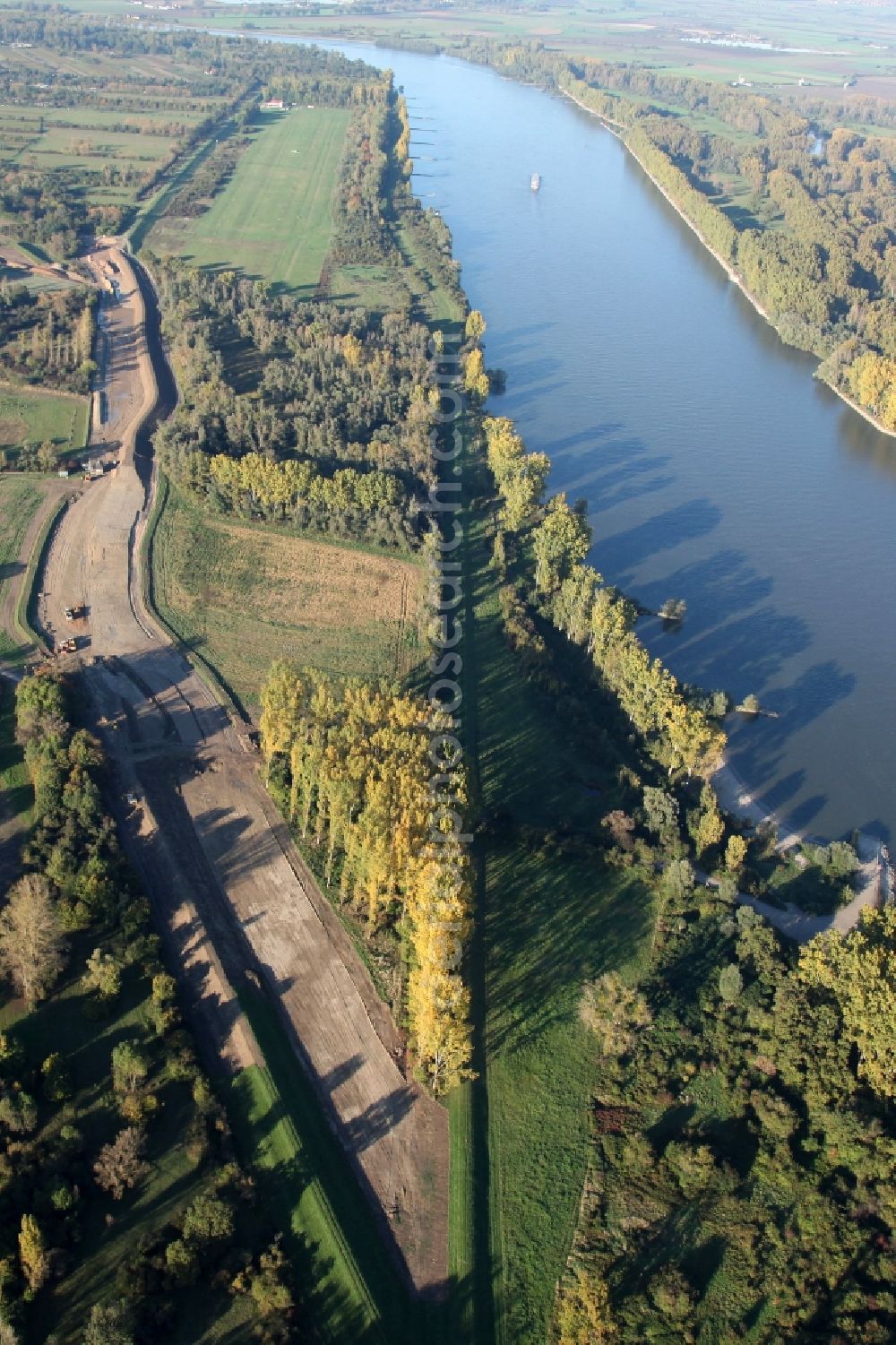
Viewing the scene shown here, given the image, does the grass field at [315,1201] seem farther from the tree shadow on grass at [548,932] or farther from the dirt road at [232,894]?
the tree shadow on grass at [548,932]

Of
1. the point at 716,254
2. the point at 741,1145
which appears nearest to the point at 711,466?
the point at 741,1145

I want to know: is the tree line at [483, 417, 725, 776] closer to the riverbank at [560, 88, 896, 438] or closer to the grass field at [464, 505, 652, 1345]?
the grass field at [464, 505, 652, 1345]

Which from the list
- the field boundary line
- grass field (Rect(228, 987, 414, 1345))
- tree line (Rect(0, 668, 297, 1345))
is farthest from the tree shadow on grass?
the field boundary line

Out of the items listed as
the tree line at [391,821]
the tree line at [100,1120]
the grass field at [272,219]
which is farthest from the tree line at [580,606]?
the grass field at [272,219]

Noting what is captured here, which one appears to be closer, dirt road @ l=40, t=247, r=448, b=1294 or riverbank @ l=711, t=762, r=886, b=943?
dirt road @ l=40, t=247, r=448, b=1294

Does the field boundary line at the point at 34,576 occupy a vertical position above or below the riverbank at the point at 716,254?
below

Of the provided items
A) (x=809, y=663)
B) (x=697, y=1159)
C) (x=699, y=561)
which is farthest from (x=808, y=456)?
(x=697, y=1159)
